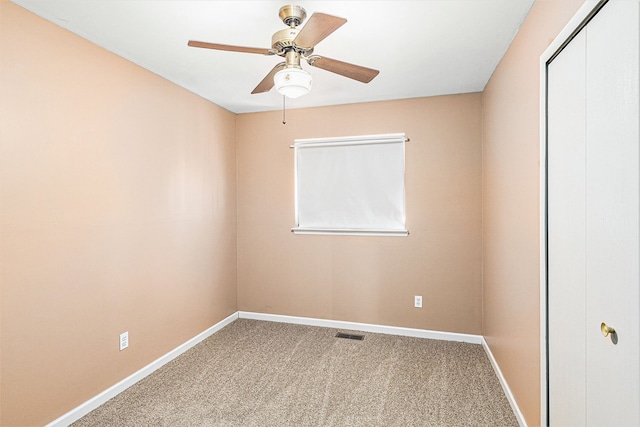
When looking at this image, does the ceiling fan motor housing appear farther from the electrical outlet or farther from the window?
the electrical outlet

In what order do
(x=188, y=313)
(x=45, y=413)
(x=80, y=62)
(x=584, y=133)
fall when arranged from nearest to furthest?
(x=584, y=133)
(x=45, y=413)
(x=80, y=62)
(x=188, y=313)

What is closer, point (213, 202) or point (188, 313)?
point (188, 313)

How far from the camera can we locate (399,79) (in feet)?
9.78

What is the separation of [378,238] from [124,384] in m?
2.55

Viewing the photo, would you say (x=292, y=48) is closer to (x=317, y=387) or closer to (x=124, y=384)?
(x=317, y=387)

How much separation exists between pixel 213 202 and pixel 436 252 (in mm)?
2377

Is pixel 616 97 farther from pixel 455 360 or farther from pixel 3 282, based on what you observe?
pixel 3 282

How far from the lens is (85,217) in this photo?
7.41 ft

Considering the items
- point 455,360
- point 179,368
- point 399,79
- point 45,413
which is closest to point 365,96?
point 399,79

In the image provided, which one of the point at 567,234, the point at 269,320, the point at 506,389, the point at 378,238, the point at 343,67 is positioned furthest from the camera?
the point at 269,320

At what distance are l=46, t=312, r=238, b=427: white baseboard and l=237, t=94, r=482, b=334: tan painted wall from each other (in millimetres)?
853

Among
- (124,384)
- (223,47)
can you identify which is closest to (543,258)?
(223,47)

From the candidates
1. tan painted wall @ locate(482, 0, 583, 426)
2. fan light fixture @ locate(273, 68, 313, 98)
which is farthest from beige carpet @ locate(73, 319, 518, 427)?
fan light fixture @ locate(273, 68, 313, 98)


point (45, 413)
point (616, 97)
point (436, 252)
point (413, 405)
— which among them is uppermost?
point (616, 97)
